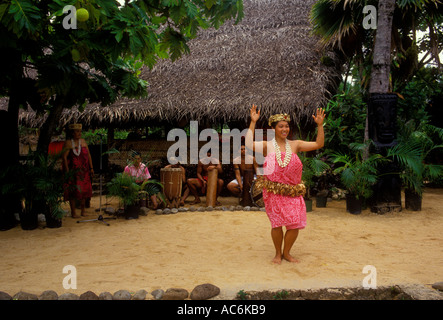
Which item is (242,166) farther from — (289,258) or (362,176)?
(289,258)

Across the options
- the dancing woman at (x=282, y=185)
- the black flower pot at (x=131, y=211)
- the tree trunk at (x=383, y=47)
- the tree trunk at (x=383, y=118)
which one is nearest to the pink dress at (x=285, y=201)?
the dancing woman at (x=282, y=185)

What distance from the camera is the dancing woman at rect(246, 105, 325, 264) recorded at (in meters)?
3.77

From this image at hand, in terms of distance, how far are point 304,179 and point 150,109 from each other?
457 centimetres

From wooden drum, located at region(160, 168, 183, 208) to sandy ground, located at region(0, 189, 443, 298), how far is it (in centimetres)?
85

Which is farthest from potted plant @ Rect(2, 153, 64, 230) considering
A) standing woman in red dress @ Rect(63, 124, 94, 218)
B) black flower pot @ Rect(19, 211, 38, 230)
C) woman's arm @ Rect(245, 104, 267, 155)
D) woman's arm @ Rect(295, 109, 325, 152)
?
woman's arm @ Rect(295, 109, 325, 152)

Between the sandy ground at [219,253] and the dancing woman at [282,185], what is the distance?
402mm

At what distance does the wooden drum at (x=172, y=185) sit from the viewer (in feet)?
24.5

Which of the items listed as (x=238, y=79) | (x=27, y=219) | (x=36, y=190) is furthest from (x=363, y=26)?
(x=27, y=219)

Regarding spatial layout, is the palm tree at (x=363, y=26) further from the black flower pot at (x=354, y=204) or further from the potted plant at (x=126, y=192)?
the potted plant at (x=126, y=192)

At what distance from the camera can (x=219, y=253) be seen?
4.32 meters

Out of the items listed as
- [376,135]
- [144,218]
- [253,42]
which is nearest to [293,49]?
[253,42]

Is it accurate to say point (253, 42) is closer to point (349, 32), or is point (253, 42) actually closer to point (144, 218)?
point (349, 32)

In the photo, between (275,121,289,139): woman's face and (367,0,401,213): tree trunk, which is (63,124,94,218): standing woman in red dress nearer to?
(275,121,289,139): woman's face
